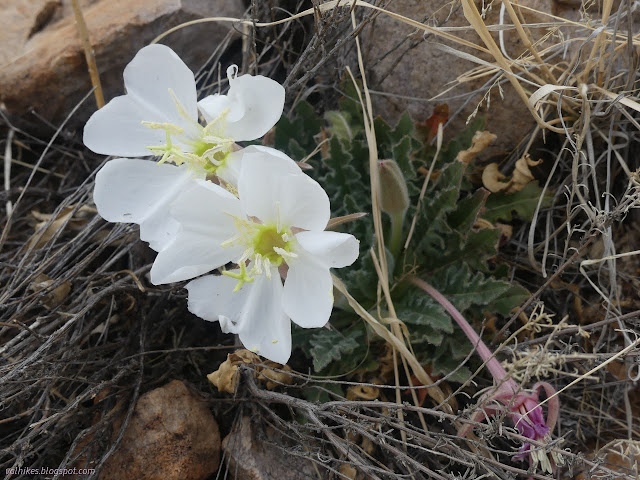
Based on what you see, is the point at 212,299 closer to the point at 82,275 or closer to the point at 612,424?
the point at 82,275

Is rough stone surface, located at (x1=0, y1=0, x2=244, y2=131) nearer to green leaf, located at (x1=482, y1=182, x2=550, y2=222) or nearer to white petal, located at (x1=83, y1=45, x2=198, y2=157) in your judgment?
white petal, located at (x1=83, y1=45, x2=198, y2=157)

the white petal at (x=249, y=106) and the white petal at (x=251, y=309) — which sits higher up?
the white petal at (x=249, y=106)

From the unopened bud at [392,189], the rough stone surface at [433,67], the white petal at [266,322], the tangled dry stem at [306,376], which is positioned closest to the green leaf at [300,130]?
the tangled dry stem at [306,376]

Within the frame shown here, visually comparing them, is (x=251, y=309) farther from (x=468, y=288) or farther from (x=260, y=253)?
(x=468, y=288)

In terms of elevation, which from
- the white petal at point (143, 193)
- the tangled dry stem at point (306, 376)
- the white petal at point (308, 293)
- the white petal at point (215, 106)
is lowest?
the tangled dry stem at point (306, 376)

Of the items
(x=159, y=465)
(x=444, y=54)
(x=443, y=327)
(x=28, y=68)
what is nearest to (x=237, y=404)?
(x=159, y=465)

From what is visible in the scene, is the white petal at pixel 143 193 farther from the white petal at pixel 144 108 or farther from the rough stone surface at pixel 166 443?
the rough stone surface at pixel 166 443

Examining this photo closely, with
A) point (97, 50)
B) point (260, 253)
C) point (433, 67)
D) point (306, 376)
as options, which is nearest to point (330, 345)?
point (306, 376)
